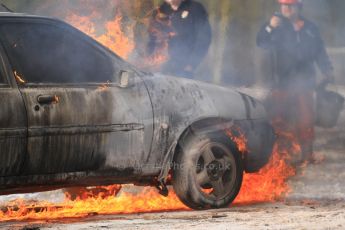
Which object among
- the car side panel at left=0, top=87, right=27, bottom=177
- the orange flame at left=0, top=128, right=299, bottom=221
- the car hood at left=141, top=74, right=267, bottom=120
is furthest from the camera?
the orange flame at left=0, top=128, right=299, bottom=221

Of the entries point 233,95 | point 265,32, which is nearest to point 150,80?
point 233,95

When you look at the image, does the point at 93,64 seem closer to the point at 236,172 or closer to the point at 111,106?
the point at 111,106

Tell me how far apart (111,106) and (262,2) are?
1001 centimetres

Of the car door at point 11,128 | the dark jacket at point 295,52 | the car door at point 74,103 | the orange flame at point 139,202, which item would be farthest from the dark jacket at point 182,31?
the car door at point 11,128

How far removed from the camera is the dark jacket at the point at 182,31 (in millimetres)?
11797

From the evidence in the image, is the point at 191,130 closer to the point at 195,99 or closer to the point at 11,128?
the point at 195,99

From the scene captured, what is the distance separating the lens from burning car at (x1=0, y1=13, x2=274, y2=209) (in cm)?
766

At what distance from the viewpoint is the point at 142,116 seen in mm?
8297

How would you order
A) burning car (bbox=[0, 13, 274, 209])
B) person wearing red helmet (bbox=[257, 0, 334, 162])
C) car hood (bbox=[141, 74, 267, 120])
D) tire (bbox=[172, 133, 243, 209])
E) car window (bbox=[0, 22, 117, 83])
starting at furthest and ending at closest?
person wearing red helmet (bbox=[257, 0, 334, 162]) < tire (bbox=[172, 133, 243, 209]) < car hood (bbox=[141, 74, 267, 120]) < car window (bbox=[0, 22, 117, 83]) < burning car (bbox=[0, 13, 274, 209])

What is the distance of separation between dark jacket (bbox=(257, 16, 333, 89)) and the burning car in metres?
3.36

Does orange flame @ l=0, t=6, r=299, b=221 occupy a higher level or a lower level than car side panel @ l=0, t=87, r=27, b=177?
lower

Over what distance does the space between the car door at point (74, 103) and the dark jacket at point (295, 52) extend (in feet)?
14.5

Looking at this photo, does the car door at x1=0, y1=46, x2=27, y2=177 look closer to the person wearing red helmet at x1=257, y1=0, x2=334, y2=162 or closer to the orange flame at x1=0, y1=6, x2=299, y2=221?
the orange flame at x1=0, y1=6, x2=299, y2=221

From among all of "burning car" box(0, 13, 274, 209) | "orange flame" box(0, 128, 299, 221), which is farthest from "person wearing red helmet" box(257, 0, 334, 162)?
"burning car" box(0, 13, 274, 209)
